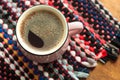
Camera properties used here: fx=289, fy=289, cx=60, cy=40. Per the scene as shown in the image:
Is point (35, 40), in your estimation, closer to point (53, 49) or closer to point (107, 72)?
point (53, 49)

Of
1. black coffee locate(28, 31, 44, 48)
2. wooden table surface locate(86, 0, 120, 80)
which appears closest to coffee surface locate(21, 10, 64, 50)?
black coffee locate(28, 31, 44, 48)

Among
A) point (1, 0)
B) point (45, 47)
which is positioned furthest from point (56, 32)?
point (1, 0)

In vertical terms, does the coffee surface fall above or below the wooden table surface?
below

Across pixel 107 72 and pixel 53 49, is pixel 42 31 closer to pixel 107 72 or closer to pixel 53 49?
pixel 53 49

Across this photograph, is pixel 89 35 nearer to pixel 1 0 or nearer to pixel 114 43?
pixel 114 43

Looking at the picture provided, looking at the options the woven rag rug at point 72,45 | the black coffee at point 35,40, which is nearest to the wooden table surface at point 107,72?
the woven rag rug at point 72,45

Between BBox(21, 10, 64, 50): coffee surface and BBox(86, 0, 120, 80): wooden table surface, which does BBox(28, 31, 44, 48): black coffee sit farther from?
BBox(86, 0, 120, 80): wooden table surface

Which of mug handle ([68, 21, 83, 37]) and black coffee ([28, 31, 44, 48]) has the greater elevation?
mug handle ([68, 21, 83, 37])

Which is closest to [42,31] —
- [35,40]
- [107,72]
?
[35,40]
